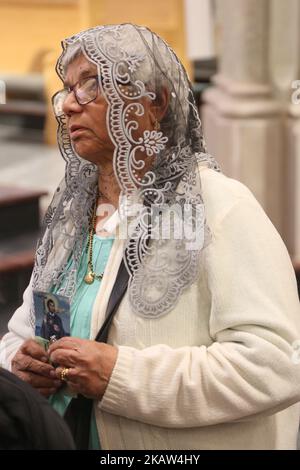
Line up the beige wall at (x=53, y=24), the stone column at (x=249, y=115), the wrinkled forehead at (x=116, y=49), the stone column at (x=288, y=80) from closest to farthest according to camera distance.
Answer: the wrinkled forehead at (x=116, y=49) < the beige wall at (x=53, y=24) < the stone column at (x=288, y=80) < the stone column at (x=249, y=115)

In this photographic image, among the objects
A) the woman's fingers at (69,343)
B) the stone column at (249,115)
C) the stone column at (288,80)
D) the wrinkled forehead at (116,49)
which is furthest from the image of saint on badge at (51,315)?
the stone column at (249,115)

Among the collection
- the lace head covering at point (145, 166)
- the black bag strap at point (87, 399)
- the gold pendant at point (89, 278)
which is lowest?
the black bag strap at point (87, 399)

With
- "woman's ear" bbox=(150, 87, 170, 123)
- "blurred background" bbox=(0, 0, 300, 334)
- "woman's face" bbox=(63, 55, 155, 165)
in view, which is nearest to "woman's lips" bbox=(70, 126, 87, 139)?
"woman's face" bbox=(63, 55, 155, 165)

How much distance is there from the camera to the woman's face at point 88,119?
1625 millimetres

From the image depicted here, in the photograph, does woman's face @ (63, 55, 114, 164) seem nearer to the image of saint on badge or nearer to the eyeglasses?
the eyeglasses

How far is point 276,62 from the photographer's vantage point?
3.81 m

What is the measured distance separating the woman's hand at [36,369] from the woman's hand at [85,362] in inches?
1.0

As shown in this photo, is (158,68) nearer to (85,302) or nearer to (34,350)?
(85,302)

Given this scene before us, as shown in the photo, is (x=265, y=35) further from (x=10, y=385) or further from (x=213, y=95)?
(x=10, y=385)

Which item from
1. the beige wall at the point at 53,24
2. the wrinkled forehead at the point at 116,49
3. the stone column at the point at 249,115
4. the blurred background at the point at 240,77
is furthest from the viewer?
the stone column at the point at 249,115

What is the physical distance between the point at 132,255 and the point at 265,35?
2507mm

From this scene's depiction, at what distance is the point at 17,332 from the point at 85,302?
0.17 m

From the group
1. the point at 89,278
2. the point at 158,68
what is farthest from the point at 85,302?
the point at 158,68

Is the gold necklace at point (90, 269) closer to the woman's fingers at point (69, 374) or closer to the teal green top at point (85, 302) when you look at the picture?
the teal green top at point (85, 302)
